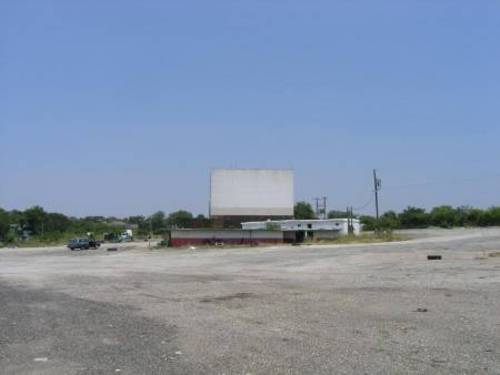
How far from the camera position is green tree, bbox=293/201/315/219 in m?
170

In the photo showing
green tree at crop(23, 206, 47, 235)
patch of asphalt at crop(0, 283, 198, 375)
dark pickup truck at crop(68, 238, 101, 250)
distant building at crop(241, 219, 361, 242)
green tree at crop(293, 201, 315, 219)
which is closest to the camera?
patch of asphalt at crop(0, 283, 198, 375)

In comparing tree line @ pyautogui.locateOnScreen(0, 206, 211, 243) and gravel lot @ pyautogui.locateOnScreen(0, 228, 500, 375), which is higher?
tree line @ pyautogui.locateOnScreen(0, 206, 211, 243)

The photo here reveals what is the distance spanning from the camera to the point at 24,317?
1608 centimetres

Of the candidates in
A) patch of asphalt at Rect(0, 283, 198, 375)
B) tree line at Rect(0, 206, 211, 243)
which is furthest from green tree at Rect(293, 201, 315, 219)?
patch of asphalt at Rect(0, 283, 198, 375)

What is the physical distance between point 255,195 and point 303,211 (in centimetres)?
6409

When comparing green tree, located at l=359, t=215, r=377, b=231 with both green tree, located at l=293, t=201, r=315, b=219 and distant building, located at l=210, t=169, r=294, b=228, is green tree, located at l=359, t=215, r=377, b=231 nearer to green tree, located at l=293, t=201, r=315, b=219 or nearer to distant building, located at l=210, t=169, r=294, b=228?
→ green tree, located at l=293, t=201, r=315, b=219

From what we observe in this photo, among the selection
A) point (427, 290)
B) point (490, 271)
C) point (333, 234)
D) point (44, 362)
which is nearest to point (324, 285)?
point (427, 290)

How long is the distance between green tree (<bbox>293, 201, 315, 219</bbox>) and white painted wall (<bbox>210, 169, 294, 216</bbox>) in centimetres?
5503

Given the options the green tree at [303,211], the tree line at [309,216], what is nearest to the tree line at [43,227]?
the tree line at [309,216]

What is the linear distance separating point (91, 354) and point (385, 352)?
14.7 ft

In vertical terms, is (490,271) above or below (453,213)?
below

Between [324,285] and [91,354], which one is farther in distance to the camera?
[324,285]

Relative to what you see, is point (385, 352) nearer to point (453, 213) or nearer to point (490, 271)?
point (490, 271)

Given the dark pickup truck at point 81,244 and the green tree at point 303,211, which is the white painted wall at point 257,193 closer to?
the dark pickup truck at point 81,244
